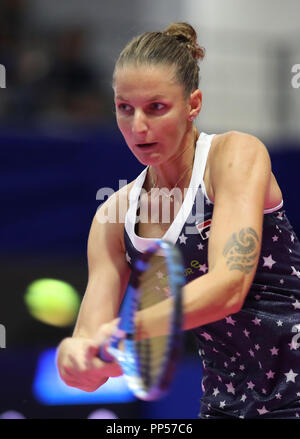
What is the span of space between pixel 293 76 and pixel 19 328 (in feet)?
8.19

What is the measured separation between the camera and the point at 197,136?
2070mm

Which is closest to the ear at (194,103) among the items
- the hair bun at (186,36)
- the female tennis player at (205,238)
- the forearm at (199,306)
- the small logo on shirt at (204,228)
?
the female tennis player at (205,238)

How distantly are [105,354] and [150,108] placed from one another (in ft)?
1.87

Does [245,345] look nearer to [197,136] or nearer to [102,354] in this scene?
[102,354]

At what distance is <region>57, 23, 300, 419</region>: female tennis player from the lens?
1745mm

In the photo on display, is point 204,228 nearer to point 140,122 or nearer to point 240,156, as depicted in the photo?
point 240,156

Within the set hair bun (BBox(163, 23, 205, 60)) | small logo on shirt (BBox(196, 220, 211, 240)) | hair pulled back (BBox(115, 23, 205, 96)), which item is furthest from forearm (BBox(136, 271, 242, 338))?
hair bun (BBox(163, 23, 205, 60))

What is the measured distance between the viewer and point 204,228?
1.93 metres

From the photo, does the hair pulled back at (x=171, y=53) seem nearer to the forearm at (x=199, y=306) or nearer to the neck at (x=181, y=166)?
the neck at (x=181, y=166)

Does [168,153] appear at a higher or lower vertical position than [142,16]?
lower

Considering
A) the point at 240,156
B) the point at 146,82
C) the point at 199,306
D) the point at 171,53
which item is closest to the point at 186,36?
the point at 171,53

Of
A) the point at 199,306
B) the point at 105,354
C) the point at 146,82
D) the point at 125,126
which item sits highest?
the point at 146,82

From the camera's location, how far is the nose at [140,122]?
1.82 m

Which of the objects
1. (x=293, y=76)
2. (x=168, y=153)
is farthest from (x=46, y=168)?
(x=168, y=153)
